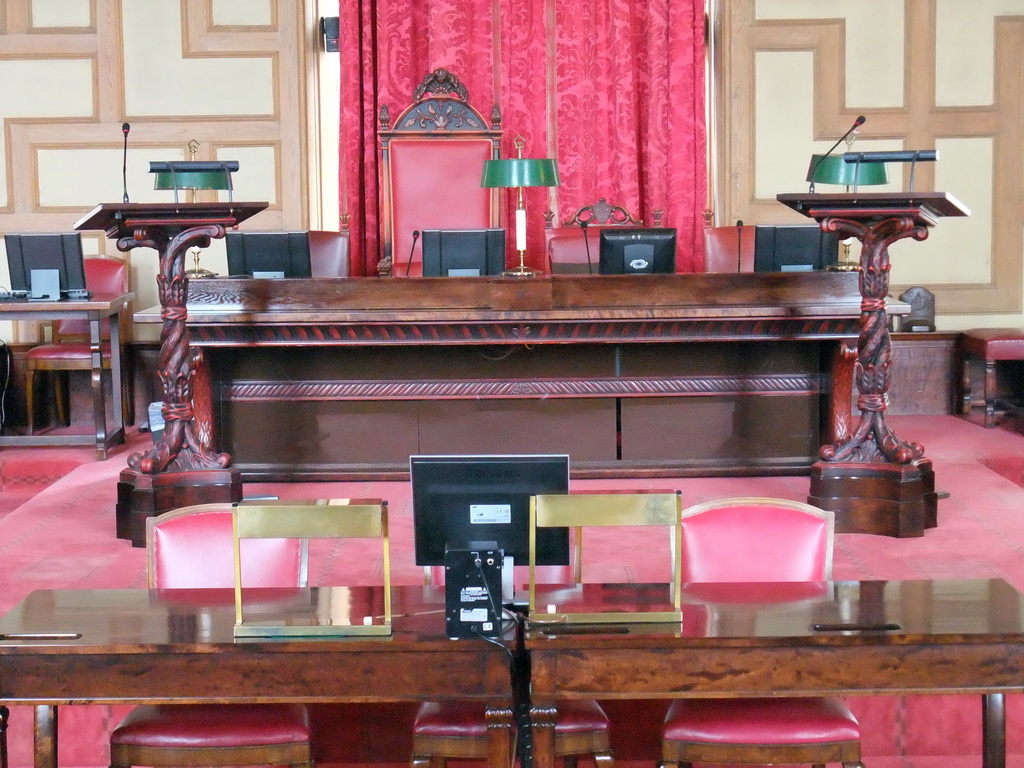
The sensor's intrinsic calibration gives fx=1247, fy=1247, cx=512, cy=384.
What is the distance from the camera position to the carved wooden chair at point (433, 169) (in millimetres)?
6477

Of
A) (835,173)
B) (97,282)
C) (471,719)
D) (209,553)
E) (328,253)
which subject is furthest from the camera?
(97,282)

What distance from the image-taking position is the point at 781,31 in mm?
6840

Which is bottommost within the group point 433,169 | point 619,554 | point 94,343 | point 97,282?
point 619,554

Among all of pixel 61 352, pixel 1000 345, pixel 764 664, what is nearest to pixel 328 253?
pixel 61 352

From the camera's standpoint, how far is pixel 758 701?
2.50m

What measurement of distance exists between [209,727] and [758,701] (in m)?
1.09

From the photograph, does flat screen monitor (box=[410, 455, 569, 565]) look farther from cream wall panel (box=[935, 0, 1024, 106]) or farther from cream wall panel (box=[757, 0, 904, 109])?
cream wall panel (box=[935, 0, 1024, 106])

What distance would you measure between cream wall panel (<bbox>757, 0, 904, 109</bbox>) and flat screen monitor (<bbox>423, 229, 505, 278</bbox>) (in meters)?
2.81

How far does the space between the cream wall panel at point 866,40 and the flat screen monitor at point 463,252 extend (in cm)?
281

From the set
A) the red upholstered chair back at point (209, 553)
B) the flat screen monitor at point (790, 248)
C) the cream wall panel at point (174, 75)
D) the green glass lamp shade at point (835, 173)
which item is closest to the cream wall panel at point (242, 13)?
the cream wall panel at point (174, 75)

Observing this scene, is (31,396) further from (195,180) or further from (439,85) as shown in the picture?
(439,85)

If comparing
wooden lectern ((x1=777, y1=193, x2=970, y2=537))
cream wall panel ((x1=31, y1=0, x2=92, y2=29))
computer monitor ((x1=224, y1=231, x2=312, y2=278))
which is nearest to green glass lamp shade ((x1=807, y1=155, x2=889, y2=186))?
wooden lectern ((x1=777, y1=193, x2=970, y2=537))

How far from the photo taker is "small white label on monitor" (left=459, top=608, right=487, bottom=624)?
2.19 meters

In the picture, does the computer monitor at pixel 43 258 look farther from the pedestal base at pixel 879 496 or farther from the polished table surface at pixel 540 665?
the polished table surface at pixel 540 665
